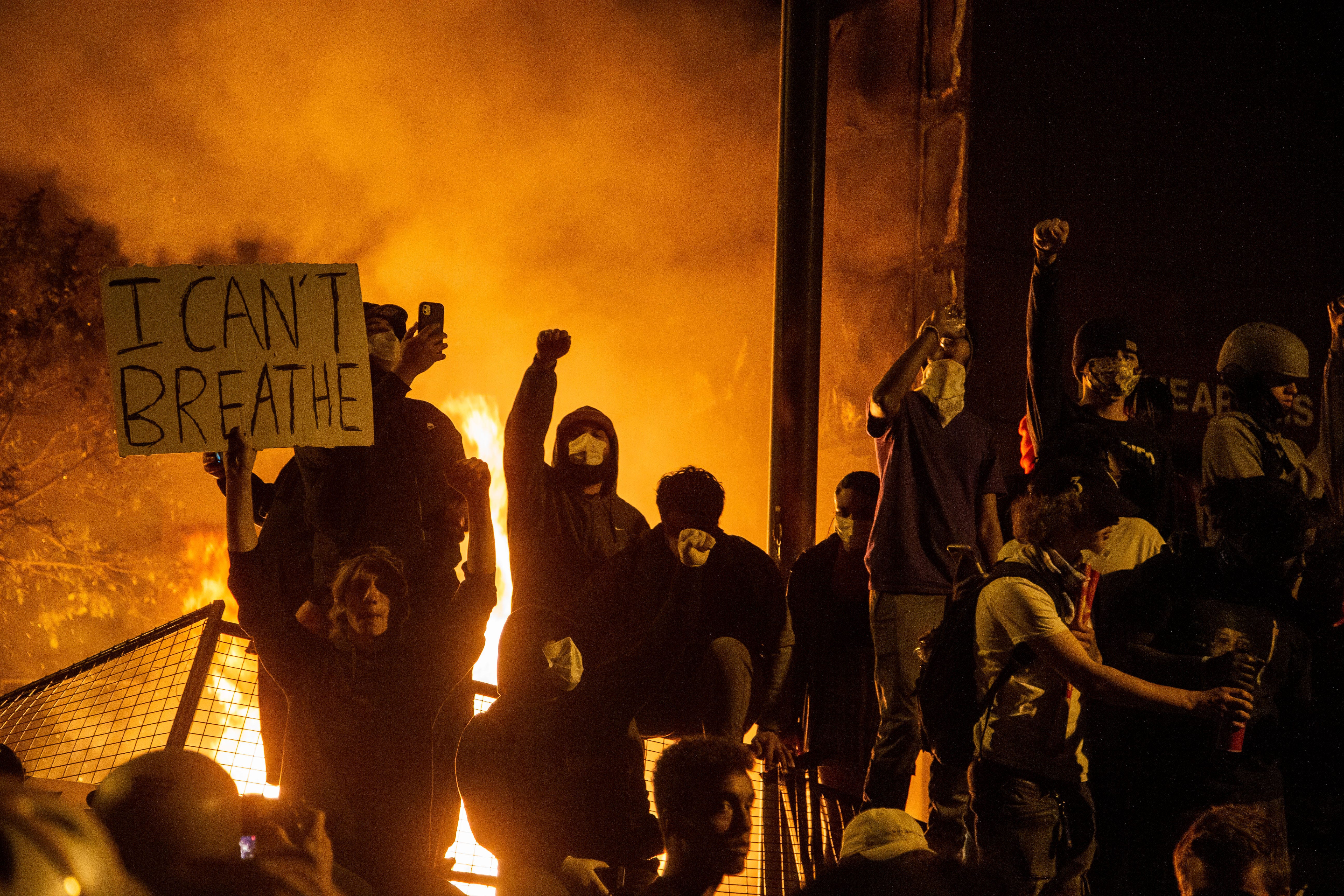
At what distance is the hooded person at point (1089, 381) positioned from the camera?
458 centimetres

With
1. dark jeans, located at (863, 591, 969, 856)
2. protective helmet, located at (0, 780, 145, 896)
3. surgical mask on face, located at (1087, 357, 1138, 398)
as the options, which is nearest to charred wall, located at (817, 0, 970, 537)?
surgical mask on face, located at (1087, 357, 1138, 398)

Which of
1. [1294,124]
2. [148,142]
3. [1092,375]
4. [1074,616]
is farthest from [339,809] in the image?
[148,142]

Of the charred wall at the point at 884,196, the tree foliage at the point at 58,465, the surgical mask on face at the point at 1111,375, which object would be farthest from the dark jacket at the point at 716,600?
the tree foliage at the point at 58,465

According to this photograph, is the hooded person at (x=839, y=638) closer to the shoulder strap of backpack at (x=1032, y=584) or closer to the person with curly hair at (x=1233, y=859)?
the shoulder strap of backpack at (x=1032, y=584)

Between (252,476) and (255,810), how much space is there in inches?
78.7

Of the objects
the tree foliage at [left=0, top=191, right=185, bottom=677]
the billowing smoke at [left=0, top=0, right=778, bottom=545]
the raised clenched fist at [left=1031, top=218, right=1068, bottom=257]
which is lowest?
the tree foliage at [left=0, top=191, right=185, bottom=677]

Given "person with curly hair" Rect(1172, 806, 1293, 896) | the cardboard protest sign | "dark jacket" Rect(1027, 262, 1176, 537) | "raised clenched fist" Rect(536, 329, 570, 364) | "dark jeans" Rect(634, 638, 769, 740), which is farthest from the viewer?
"dark jacket" Rect(1027, 262, 1176, 537)

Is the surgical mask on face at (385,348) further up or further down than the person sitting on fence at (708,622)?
further up

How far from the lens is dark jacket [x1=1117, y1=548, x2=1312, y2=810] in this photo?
3492mm

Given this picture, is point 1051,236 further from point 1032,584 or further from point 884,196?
point 884,196

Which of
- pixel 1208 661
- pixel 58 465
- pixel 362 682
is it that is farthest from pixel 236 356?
pixel 58 465

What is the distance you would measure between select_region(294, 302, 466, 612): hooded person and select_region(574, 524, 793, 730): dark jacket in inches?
20.7

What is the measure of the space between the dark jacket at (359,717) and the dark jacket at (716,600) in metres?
0.58

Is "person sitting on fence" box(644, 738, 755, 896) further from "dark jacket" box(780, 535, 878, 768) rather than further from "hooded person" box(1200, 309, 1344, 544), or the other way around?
"hooded person" box(1200, 309, 1344, 544)
